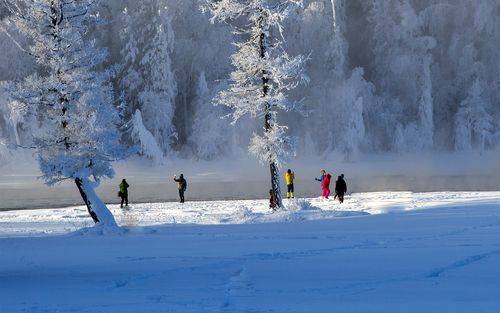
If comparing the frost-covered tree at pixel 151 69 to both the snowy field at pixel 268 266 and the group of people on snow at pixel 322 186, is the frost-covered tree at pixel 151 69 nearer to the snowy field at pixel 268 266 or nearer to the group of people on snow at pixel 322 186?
the group of people on snow at pixel 322 186

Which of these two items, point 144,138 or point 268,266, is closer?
point 268,266

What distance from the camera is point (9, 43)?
1735 inches

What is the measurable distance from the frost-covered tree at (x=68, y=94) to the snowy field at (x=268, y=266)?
2.19 meters

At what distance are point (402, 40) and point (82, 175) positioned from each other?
34.2 m

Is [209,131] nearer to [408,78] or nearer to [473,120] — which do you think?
[408,78]

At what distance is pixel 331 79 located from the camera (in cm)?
4872

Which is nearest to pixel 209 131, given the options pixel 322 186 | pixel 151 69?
pixel 151 69

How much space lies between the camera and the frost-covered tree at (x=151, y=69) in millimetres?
Result: 46219

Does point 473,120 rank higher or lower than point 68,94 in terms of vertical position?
lower

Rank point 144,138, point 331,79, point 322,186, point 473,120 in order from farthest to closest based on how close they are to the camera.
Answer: point 331,79 → point 473,120 → point 144,138 → point 322,186

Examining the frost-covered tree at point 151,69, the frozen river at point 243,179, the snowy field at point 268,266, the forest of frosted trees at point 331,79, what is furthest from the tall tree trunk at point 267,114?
the frost-covered tree at point 151,69

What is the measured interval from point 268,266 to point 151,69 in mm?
37322

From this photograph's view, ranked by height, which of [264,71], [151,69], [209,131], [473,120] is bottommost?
[473,120]

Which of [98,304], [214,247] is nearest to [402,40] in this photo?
[214,247]
